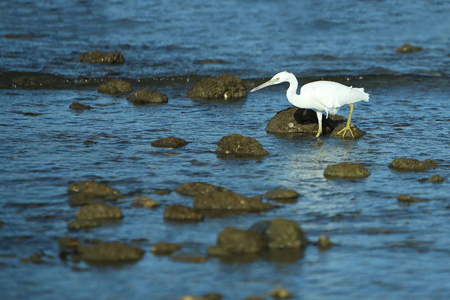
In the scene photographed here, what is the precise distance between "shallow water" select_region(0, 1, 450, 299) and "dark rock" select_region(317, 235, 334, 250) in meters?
0.09

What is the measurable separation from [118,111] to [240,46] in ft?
25.7

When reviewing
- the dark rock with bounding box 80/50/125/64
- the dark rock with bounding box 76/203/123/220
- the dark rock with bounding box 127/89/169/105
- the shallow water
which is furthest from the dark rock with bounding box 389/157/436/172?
the dark rock with bounding box 80/50/125/64

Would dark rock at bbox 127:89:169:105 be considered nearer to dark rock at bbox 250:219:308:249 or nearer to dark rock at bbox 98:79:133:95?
dark rock at bbox 98:79:133:95

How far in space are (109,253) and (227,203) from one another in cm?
161

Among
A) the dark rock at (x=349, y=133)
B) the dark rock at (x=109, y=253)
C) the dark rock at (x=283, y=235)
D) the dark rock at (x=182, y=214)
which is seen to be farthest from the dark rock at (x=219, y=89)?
the dark rock at (x=109, y=253)

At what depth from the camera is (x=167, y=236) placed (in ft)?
20.7

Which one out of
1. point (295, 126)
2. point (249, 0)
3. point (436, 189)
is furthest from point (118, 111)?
point (249, 0)

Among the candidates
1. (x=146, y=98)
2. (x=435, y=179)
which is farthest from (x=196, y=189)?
(x=146, y=98)

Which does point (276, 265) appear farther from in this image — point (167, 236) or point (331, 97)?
point (331, 97)

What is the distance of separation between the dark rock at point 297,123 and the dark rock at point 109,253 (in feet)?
17.8

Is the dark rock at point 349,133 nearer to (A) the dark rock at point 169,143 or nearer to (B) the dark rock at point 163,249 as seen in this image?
(A) the dark rock at point 169,143

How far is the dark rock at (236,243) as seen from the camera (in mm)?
5898

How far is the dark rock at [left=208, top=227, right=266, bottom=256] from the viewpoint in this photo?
19.3 feet

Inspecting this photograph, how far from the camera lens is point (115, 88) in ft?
45.1
